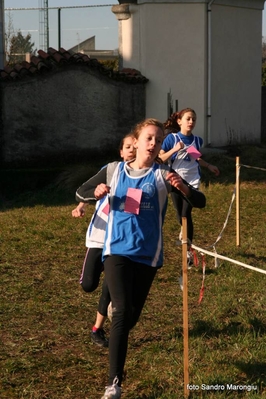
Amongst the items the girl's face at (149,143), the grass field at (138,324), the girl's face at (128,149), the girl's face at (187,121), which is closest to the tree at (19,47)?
the grass field at (138,324)

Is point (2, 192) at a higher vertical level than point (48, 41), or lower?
lower

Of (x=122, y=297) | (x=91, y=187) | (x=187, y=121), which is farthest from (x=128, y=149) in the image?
(x=187, y=121)

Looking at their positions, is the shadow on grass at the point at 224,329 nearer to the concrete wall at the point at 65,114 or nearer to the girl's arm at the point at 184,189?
the girl's arm at the point at 184,189

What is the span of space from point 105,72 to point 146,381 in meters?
12.8

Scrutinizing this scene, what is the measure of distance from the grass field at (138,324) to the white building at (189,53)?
6802mm

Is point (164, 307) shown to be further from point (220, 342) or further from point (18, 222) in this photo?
point (18, 222)

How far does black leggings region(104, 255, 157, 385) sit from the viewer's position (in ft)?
16.6

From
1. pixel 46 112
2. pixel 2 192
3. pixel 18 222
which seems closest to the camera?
pixel 18 222

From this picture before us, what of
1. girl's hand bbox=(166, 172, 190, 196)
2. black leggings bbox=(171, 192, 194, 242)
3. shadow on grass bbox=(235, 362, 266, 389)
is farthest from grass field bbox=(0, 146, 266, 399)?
girl's hand bbox=(166, 172, 190, 196)

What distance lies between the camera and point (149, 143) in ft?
17.7

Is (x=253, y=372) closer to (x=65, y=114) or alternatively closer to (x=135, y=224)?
(x=135, y=224)

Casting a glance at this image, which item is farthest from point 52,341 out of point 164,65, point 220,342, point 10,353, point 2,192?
point 164,65

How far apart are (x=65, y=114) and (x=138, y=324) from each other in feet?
35.5

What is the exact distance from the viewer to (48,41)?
966 inches
